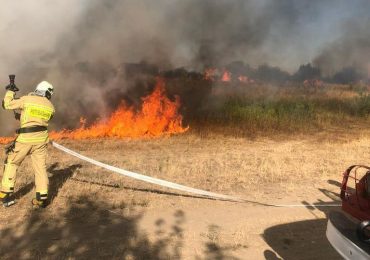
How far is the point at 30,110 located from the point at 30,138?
16.5 inches

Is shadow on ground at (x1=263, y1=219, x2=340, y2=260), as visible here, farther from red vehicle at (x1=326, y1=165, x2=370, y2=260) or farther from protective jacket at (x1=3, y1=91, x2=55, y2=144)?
protective jacket at (x1=3, y1=91, x2=55, y2=144)

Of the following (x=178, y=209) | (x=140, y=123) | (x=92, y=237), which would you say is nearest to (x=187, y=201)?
(x=178, y=209)

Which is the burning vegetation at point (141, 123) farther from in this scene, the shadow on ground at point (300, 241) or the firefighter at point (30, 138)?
the shadow on ground at point (300, 241)

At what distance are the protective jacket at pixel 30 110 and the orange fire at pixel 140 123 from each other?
5.81 meters

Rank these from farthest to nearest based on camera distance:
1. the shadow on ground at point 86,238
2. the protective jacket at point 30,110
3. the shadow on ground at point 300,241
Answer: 1. the protective jacket at point 30,110
2. the shadow on ground at point 300,241
3. the shadow on ground at point 86,238

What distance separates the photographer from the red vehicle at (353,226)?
3377 millimetres

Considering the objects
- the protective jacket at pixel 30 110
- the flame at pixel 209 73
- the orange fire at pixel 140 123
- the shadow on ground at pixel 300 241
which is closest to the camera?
the shadow on ground at pixel 300 241

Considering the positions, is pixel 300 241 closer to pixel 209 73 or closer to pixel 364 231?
pixel 364 231

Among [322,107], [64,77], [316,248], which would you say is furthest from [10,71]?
[322,107]

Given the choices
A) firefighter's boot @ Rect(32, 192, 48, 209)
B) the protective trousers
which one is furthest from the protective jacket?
firefighter's boot @ Rect(32, 192, 48, 209)

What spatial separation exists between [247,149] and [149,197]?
4.91 metres

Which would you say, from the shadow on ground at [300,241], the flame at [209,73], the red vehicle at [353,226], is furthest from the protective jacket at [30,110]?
the flame at [209,73]

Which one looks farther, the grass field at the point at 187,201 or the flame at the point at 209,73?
the flame at the point at 209,73

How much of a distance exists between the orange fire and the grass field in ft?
1.93
